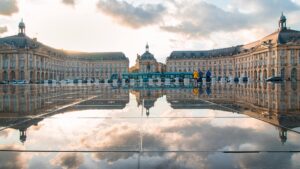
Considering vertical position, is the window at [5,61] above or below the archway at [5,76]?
above

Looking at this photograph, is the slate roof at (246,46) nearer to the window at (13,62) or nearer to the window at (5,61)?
the window at (13,62)

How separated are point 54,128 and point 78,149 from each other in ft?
5.21

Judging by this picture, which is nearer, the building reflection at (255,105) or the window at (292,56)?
the building reflection at (255,105)

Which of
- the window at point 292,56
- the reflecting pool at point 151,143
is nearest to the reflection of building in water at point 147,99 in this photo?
the reflecting pool at point 151,143

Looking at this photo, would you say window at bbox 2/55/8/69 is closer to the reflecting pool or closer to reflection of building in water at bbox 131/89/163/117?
reflection of building in water at bbox 131/89/163/117

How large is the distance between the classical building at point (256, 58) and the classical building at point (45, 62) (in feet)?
105

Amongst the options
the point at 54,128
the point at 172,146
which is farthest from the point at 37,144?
the point at 172,146

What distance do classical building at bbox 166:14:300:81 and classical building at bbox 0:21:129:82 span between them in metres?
31.9

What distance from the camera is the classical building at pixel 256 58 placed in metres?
79.7

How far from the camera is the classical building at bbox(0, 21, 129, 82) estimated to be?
8594cm

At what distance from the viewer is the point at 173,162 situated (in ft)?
9.85

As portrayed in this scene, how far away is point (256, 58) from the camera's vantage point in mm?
92625

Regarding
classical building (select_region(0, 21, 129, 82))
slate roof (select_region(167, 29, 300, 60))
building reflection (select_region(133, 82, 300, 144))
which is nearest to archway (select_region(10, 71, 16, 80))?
classical building (select_region(0, 21, 129, 82))

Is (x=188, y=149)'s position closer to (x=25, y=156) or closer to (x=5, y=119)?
(x=25, y=156)
